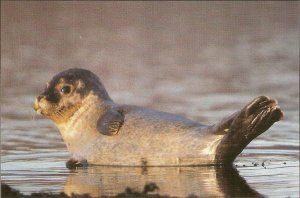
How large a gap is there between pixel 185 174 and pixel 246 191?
1.26 m

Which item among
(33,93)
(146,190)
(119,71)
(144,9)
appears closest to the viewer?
(146,190)

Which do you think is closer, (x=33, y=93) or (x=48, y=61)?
(x=33, y=93)

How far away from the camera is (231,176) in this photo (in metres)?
11.5

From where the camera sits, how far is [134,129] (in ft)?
41.2

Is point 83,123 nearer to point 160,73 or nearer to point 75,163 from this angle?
point 75,163

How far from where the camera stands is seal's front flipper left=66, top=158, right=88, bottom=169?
498 inches

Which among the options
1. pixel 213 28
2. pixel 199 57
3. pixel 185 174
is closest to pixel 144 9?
pixel 213 28

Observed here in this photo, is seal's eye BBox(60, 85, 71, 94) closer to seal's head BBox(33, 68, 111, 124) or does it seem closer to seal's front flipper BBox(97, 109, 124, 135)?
seal's head BBox(33, 68, 111, 124)

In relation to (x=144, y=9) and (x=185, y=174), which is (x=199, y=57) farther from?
(x=185, y=174)

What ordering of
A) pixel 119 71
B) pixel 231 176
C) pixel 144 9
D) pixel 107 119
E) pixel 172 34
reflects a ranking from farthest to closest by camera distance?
pixel 144 9 → pixel 172 34 → pixel 119 71 → pixel 107 119 → pixel 231 176

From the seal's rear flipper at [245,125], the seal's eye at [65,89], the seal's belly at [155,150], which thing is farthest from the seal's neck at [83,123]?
the seal's rear flipper at [245,125]

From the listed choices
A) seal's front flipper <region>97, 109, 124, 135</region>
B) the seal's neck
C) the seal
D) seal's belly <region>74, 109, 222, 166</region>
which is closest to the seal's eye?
the seal

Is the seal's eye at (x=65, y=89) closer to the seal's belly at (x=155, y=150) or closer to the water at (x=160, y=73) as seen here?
the water at (x=160, y=73)

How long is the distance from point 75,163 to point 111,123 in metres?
0.51
